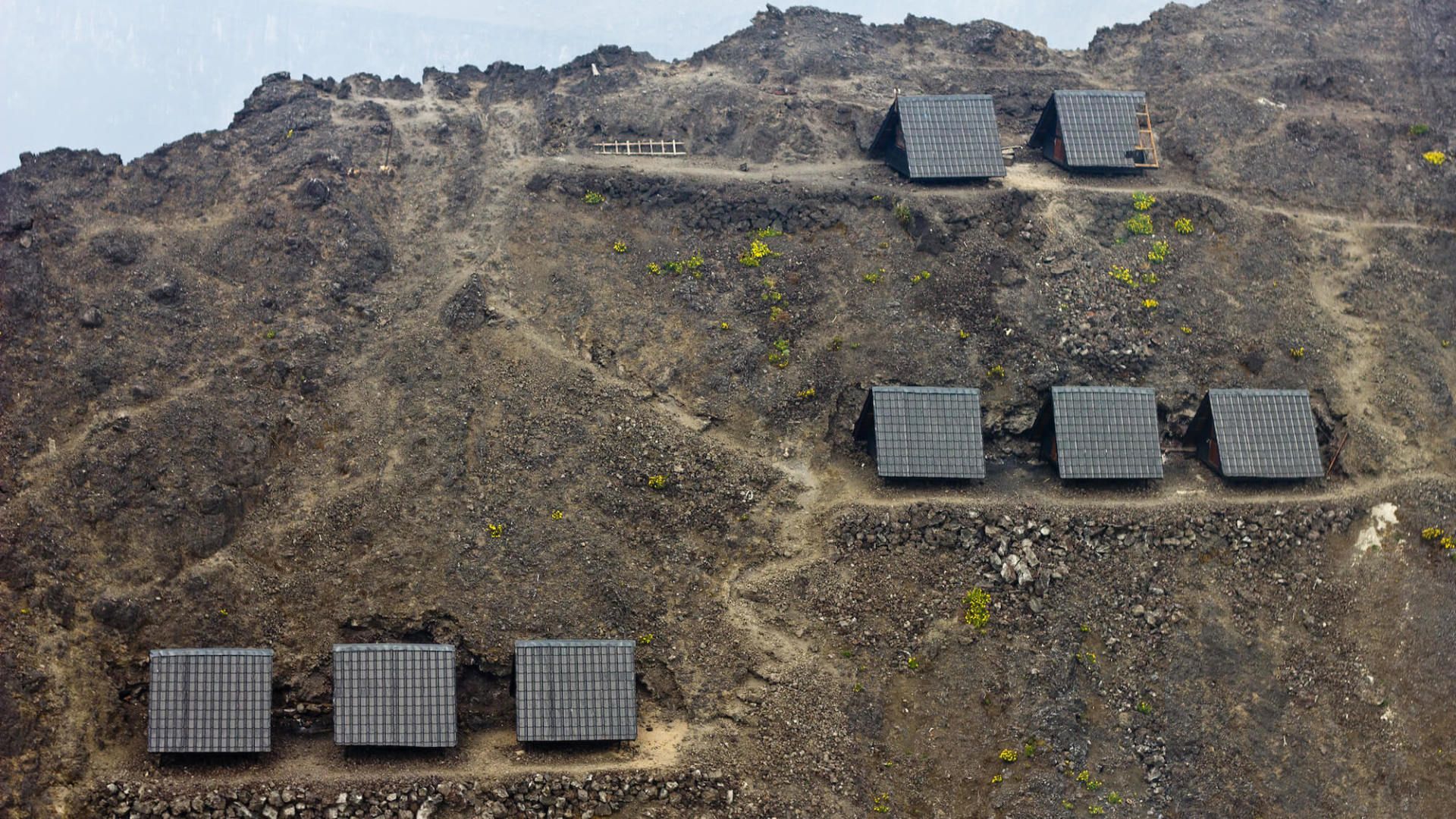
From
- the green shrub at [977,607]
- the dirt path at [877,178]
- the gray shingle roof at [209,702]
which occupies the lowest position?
the gray shingle roof at [209,702]

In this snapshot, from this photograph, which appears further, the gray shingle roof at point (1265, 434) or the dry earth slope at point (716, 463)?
the gray shingle roof at point (1265, 434)

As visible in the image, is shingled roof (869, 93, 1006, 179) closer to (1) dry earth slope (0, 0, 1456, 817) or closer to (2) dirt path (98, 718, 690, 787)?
(1) dry earth slope (0, 0, 1456, 817)

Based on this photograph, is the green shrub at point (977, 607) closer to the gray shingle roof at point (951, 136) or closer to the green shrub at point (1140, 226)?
the green shrub at point (1140, 226)

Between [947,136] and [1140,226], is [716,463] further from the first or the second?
[1140,226]

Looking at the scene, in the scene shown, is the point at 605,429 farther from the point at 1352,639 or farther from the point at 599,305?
the point at 1352,639

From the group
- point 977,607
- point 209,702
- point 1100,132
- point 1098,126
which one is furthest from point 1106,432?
point 209,702

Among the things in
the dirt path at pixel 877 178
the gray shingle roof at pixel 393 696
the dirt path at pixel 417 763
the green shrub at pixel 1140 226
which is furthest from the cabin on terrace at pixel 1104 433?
the gray shingle roof at pixel 393 696
